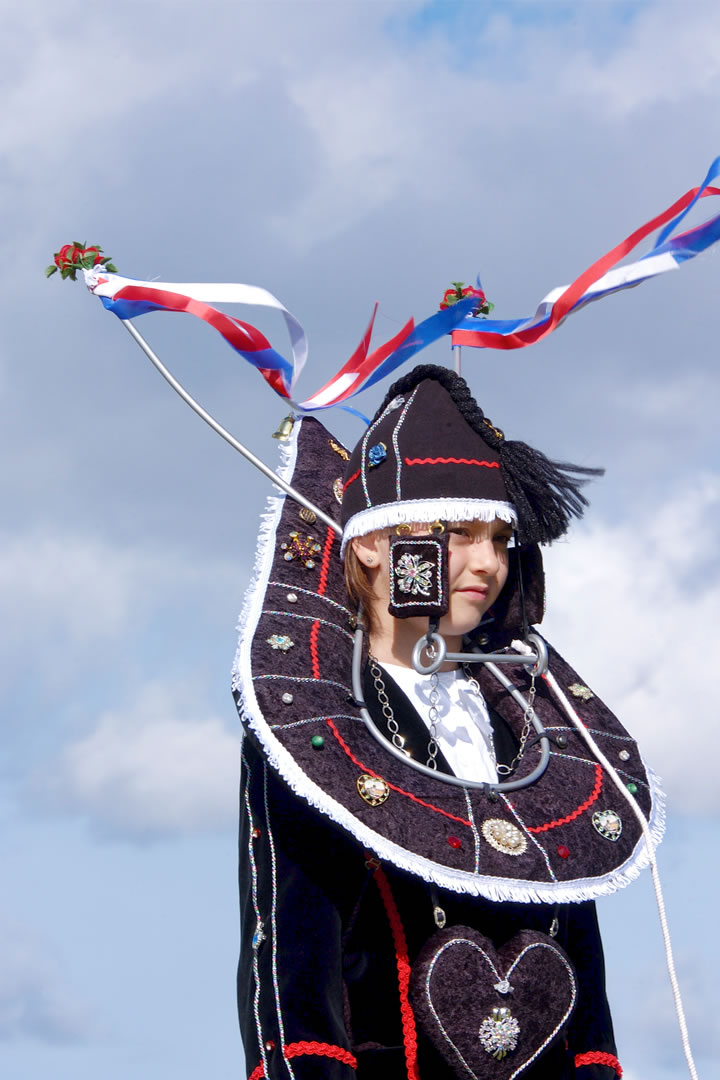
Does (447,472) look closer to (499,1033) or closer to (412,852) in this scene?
(412,852)

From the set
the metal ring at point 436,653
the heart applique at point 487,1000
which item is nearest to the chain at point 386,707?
the metal ring at point 436,653

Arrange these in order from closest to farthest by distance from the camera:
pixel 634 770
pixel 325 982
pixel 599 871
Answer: pixel 325 982 < pixel 599 871 < pixel 634 770

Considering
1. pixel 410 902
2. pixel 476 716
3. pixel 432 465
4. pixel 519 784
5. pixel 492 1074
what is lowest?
pixel 492 1074

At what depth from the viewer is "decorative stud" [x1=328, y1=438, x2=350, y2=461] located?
6530 mm

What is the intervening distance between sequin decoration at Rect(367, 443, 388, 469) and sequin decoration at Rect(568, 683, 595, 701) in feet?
4.02

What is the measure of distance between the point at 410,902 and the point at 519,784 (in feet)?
1.92

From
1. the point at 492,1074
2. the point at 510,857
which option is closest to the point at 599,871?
the point at 510,857

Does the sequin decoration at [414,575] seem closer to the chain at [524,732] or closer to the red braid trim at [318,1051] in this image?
the chain at [524,732]

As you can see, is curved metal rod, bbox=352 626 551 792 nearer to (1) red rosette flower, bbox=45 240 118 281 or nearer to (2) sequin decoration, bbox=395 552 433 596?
(2) sequin decoration, bbox=395 552 433 596

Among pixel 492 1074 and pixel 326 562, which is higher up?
pixel 326 562

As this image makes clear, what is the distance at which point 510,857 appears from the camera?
16.5 ft

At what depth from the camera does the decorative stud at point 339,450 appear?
6530mm

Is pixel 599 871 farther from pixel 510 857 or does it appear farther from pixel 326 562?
pixel 326 562

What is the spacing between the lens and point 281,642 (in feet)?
17.8
